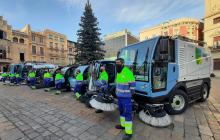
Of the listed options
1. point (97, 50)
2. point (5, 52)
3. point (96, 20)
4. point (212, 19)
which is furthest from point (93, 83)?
point (5, 52)

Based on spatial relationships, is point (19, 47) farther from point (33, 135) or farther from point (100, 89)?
point (33, 135)

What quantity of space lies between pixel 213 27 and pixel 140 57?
103ft

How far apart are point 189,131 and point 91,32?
58.4 feet

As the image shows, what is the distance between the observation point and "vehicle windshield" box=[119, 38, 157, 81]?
4.38 m

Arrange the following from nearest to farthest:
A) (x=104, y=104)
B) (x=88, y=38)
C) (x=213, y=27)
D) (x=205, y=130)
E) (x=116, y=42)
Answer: (x=205, y=130) → (x=104, y=104) → (x=88, y=38) → (x=213, y=27) → (x=116, y=42)

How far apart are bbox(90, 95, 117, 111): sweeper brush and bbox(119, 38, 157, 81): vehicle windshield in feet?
4.14

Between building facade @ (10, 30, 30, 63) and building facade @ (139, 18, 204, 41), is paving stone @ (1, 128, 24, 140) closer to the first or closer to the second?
building facade @ (139, 18, 204, 41)

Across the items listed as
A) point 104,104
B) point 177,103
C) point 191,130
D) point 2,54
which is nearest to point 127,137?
point 104,104

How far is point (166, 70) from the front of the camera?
4375 mm

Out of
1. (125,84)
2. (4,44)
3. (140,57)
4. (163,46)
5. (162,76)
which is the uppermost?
(4,44)

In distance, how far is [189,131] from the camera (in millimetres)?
3604

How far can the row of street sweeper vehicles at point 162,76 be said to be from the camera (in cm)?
416

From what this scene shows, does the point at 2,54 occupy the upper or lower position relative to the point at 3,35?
lower

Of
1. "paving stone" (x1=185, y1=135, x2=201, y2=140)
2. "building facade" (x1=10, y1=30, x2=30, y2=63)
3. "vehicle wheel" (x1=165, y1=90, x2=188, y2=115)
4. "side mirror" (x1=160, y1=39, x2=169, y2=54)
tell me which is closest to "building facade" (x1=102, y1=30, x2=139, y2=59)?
"building facade" (x1=10, y1=30, x2=30, y2=63)
